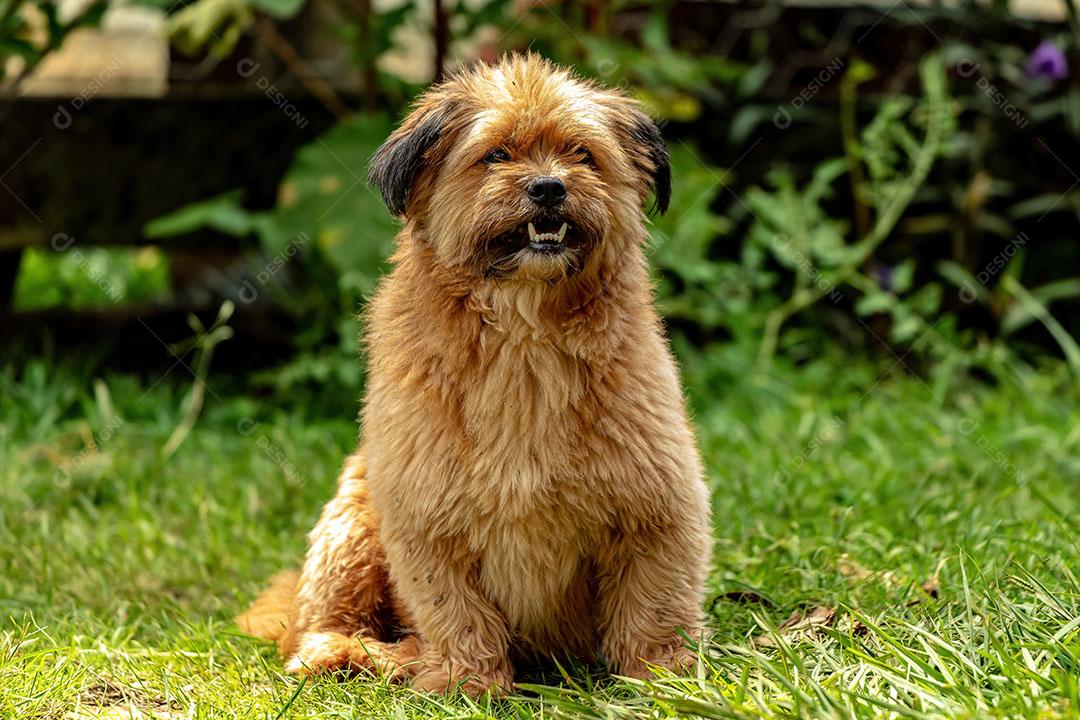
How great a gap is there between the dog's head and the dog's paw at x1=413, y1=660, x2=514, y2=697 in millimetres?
1033

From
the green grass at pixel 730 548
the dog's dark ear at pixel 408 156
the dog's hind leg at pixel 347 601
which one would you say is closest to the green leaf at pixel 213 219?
the green grass at pixel 730 548

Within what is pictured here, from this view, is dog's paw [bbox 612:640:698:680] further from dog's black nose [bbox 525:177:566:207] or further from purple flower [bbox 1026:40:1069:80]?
purple flower [bbox 1026:40:1069:80]

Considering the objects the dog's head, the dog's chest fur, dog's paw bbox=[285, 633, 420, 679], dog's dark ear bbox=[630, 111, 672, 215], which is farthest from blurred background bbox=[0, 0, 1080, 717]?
the dog's head

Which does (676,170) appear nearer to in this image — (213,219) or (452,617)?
(213,219)

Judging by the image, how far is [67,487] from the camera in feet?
17.4

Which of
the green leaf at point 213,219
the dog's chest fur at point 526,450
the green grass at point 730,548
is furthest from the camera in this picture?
the green leaf at point 213,219

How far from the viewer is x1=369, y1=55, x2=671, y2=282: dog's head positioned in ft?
10.3

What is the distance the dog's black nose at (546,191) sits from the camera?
3096 mm

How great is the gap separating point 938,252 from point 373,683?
481 cm

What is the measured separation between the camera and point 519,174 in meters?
3.14

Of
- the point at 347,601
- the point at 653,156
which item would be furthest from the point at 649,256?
the point at 347,601

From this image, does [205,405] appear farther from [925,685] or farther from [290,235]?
[925,685]

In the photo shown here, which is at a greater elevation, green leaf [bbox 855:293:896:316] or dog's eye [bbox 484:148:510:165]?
dog's eye [bbox 484:148:510:165]

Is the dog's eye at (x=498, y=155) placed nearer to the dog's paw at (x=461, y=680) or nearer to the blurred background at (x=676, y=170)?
the dog's paw at (x=461, y=680)
